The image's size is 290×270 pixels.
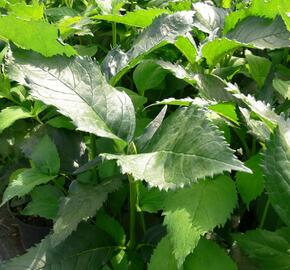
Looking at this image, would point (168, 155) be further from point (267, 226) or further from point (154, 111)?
point (154, 111)

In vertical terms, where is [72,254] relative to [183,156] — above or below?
below

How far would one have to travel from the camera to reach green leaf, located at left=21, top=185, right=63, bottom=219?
1149 mm

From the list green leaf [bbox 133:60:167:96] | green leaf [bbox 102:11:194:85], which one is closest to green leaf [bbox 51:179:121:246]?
green leaf [bbox 102:11:194:85]

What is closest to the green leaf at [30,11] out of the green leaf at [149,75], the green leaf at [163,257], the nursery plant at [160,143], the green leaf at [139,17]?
the nursery plant at [160,143]

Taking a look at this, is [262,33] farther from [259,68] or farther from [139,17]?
[139,17]

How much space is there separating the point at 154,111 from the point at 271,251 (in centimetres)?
55

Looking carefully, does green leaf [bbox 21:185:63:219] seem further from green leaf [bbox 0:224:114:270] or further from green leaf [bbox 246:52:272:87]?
green leaf [bbox 246:52:272:87]

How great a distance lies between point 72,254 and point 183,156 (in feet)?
1.32

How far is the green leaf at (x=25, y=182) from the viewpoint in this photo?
3.55ft

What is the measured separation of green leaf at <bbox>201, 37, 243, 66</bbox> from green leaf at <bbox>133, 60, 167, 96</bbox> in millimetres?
153

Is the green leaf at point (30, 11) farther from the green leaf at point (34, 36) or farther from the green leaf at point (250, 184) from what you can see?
the green leaf at point (250, 184)

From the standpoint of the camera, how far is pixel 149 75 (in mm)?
1257

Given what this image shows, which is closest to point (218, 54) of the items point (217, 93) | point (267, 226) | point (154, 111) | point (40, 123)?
point (217, 93)

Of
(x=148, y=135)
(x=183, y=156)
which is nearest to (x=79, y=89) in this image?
(x=148, y=135)
